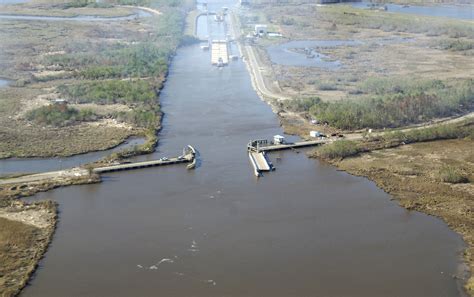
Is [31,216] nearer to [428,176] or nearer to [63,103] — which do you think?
[63,103]

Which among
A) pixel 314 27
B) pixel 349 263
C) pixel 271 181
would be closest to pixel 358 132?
pixel 271 181

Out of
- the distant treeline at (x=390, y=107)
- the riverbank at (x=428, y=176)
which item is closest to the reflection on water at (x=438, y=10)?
the distant treeline at (x=390, y=107)

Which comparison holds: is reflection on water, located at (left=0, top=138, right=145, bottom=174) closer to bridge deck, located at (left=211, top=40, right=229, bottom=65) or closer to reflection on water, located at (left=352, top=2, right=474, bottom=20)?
bridge deck, located at (left=211, top=40, right=229, bottom=65)

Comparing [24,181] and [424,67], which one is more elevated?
[424,67]

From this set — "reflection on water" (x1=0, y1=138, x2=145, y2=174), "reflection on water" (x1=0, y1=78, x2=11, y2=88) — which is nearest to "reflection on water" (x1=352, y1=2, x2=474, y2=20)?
"reflection on water" (x1=0, y1=78, x2=11, y2=88)

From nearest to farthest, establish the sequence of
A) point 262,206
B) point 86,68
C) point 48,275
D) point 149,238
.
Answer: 1. point 48,275
2. point 149,238
3. point 262,206
4. point 86,68

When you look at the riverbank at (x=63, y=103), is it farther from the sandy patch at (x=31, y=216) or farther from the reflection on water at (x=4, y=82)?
the reflection on water at (x=4, y=82)

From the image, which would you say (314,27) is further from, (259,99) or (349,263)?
(349,263)
